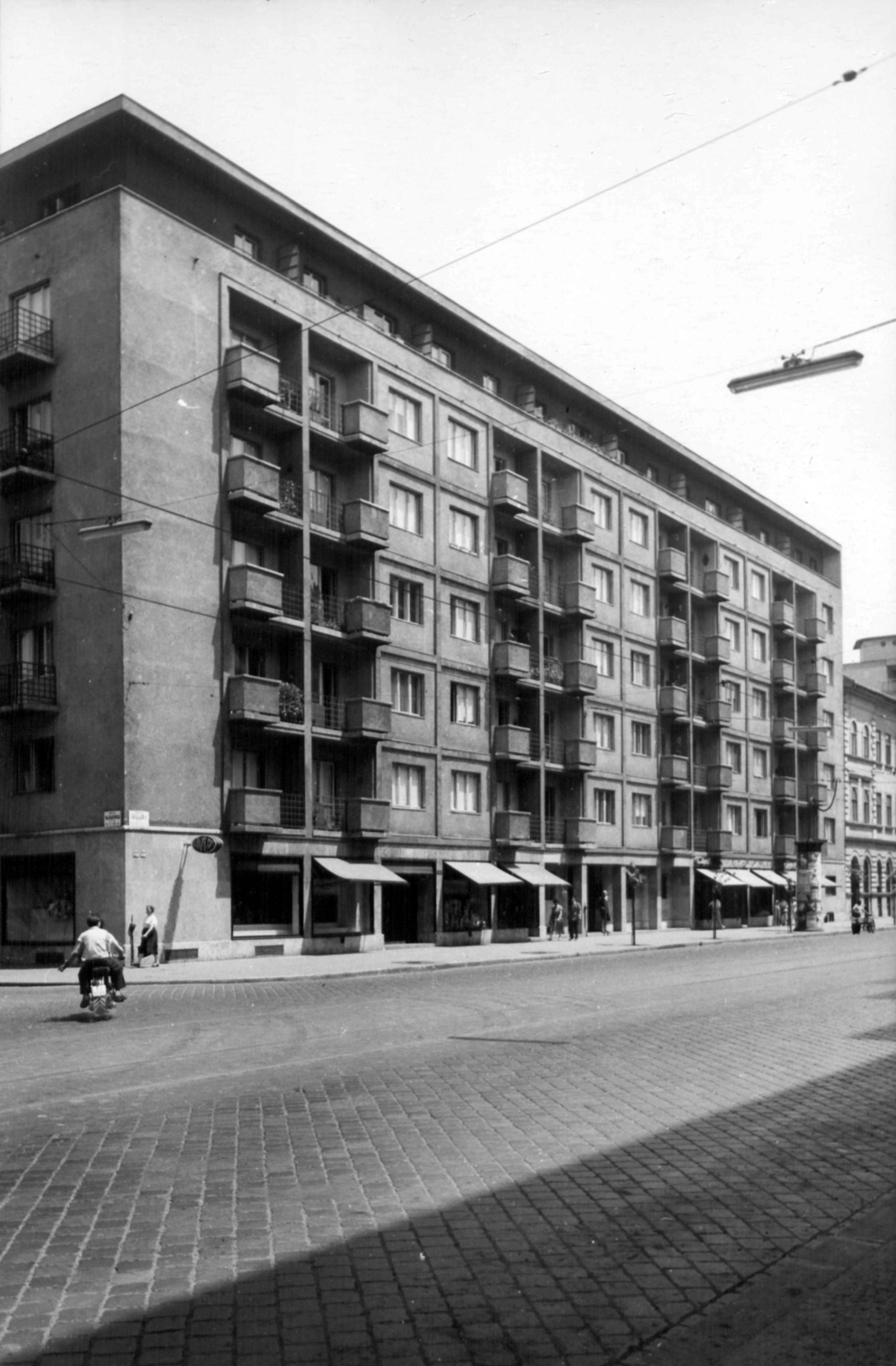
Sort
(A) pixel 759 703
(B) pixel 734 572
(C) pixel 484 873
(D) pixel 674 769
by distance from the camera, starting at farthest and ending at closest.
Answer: (A) pixel 759 703, (B) pixel 734 572, (D) pixel 674 769, (C) pixel 484 873

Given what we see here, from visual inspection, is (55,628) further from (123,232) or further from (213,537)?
(123,232)

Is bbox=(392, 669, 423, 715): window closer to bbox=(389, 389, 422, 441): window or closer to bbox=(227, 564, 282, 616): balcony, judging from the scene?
bbox=(227, 564, 282, 616): balcony

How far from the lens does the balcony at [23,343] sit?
3388 centimetres

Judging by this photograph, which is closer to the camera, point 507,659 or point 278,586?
point 278,586

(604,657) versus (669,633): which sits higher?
(669,633)

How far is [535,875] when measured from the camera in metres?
46.1

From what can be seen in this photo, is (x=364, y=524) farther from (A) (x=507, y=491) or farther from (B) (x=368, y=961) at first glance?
(B) (x=368, y=961)

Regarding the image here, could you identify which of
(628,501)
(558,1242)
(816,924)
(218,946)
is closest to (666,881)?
(816,924)

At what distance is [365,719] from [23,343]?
13.1 metres

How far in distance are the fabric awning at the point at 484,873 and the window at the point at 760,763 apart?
25.0 m

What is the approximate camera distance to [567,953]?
36.9 metres

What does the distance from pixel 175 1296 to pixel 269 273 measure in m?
33.9

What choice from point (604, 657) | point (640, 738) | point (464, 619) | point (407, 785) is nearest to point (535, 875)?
point (407, 785)

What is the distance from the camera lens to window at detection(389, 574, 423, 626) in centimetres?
4100
